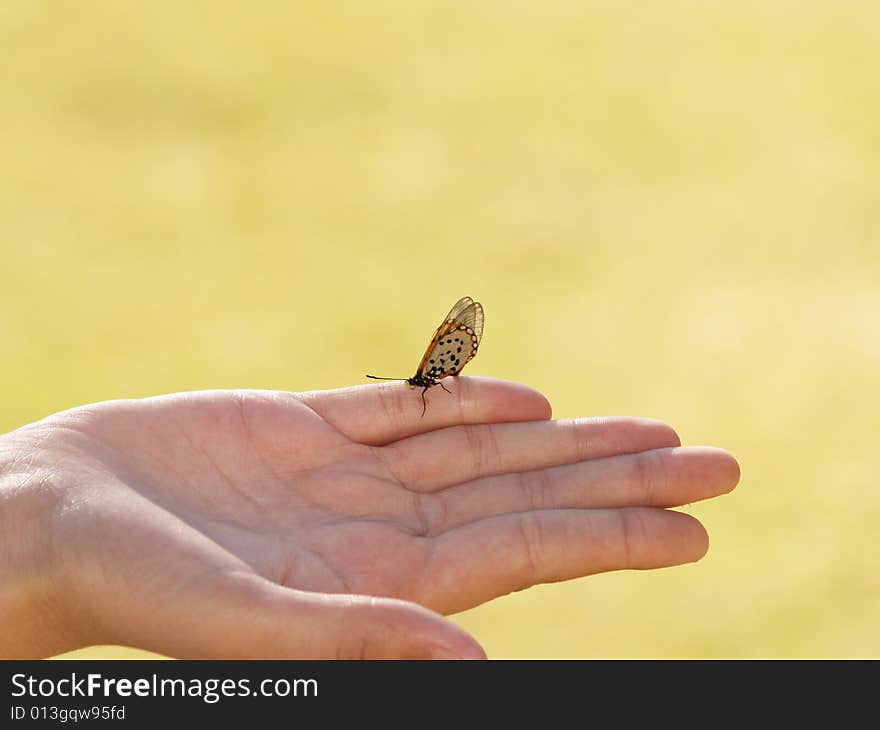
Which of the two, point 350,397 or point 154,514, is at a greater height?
point 350,397

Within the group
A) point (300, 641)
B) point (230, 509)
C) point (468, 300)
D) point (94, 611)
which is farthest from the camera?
point (468, 300)

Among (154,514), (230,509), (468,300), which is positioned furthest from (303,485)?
(468,300)

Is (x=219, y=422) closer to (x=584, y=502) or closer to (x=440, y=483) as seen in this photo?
(x=440, y=483)

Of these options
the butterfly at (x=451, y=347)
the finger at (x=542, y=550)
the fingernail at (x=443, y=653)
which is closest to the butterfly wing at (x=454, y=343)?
the butterfly at (x=451, y=347)

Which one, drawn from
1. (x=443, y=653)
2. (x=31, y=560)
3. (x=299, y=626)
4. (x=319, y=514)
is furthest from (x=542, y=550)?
(x=31, y=560)

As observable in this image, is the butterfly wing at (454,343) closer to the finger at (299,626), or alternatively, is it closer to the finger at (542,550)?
the finger at (542,550)

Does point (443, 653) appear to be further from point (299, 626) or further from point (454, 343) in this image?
point (454, 343)

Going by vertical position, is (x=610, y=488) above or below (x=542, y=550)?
above
